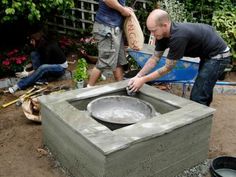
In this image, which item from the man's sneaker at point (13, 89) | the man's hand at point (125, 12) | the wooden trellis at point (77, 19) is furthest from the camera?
the wooden trellis at point (77, 19)

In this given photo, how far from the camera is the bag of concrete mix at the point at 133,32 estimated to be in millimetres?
4762

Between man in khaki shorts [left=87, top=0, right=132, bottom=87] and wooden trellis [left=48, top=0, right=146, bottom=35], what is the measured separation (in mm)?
2418

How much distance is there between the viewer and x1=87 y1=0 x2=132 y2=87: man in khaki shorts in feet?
15.3

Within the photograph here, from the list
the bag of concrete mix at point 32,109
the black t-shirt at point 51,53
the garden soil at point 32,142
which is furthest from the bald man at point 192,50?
the black t-shirt at point 51,53

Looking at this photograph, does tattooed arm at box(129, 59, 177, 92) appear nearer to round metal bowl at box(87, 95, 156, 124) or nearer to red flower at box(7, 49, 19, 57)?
round metal bowl at box(87, 95, 156, 124)

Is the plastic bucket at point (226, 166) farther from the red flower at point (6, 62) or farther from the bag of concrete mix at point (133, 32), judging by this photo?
the red flower at point (6, 62)

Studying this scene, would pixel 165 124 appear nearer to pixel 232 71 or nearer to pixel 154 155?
pixel 154 155

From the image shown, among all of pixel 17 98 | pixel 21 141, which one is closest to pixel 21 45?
pixel 17 98

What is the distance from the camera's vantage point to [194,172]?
12.1 ft

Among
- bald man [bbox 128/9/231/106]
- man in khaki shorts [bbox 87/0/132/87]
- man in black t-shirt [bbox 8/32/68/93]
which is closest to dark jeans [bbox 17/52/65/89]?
man in black t-shirt [bbox 8/32/68/93]

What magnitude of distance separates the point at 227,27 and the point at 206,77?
2.59 meters

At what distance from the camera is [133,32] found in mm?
4785

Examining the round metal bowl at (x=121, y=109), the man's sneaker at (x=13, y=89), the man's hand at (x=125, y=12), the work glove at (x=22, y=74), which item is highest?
the man's hand at (x=125, y=12)

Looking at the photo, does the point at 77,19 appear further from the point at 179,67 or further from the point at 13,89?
the point at 179,67
